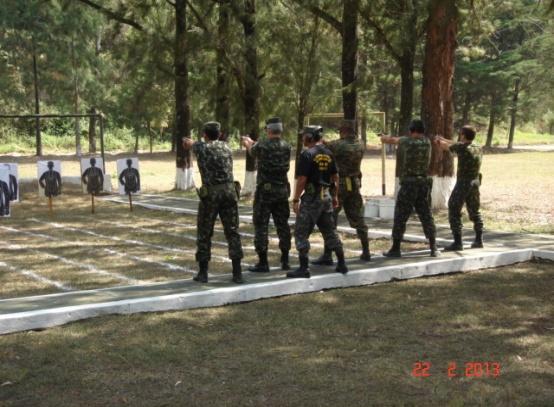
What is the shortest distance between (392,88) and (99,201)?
116 ft

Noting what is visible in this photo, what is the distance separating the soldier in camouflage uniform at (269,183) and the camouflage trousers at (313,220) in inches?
20.7

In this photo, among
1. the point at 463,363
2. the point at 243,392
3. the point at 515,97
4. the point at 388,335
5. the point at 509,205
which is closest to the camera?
the point at 243,392

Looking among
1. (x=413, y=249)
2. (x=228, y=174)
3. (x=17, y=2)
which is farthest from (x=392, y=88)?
(x=228, y=174)

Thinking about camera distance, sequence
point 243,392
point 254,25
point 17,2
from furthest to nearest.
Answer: point 17,2 < point 254,25 < point 243,392

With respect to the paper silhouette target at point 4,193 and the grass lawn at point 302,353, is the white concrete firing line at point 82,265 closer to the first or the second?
the grass lawn at point 302,353

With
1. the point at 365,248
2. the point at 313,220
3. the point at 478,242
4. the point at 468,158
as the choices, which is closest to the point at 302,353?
the point at 313,220

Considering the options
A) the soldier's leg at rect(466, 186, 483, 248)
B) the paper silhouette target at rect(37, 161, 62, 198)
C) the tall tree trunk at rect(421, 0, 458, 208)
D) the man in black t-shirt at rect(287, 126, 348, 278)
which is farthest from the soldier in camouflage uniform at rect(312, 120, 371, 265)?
the paper silhouette target at rect(37, 161, 62, 198)

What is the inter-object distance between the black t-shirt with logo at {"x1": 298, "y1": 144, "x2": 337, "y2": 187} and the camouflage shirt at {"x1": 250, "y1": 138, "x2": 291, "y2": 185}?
485 mm

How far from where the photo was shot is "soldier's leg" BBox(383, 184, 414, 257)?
9.08 m

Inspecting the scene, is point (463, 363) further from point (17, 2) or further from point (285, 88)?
point (17, 2)

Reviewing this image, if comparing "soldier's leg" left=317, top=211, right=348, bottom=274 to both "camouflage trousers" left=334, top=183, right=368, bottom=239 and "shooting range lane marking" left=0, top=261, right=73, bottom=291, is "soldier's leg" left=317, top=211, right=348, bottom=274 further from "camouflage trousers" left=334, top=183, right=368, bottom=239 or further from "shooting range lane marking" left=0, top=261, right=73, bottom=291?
"shooting range lane marking" left=0, top=261, right=73, bottom=291

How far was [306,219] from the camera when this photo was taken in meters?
7.85

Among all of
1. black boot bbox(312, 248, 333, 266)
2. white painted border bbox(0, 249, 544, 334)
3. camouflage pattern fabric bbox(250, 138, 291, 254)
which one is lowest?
white painted border bbox(0, 249, 544, 334)

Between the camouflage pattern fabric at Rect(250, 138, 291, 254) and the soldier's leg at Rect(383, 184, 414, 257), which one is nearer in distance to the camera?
the camouflage pattern fabric at Rect(250, 138, 291, 254)
